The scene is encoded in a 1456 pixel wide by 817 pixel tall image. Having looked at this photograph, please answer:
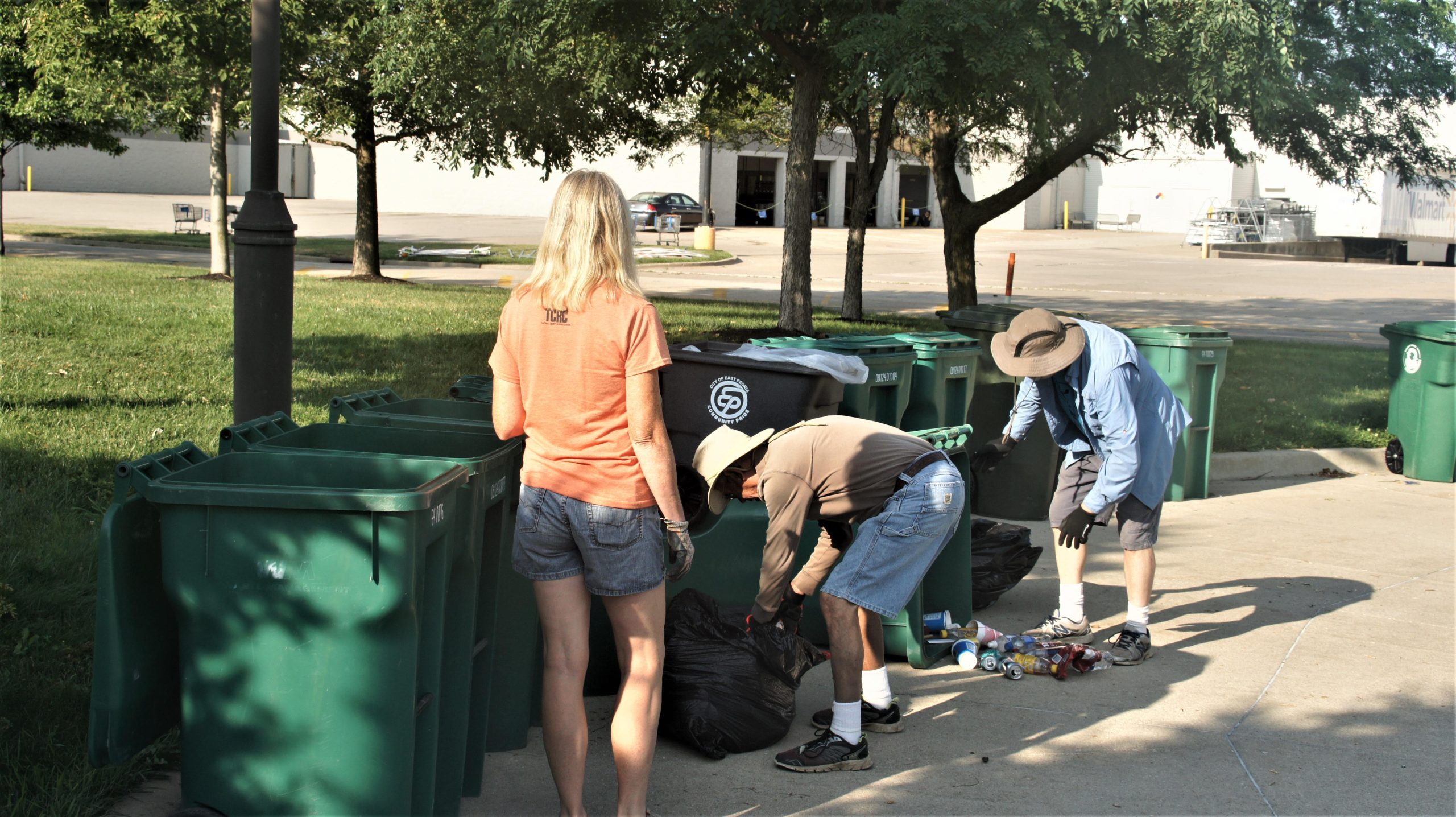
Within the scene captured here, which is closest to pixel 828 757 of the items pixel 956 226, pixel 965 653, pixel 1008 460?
pixel 965 653

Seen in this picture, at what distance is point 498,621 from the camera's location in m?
3.95

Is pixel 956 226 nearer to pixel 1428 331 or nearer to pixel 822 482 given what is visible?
pixel 1428 331

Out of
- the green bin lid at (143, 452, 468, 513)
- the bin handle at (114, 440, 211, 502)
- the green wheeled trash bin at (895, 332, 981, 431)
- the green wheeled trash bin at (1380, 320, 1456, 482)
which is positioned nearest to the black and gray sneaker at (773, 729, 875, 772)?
the green bin lid at (143, 452, 468, 513)

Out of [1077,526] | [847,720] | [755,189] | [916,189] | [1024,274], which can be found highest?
[916,189]

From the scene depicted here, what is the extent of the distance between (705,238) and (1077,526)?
3095 cm

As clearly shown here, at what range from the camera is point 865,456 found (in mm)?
4027

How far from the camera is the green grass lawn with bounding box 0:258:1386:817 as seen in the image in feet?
13.2

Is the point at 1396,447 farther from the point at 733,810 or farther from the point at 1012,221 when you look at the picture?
the point at 1012,221

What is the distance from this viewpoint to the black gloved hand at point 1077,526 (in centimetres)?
509

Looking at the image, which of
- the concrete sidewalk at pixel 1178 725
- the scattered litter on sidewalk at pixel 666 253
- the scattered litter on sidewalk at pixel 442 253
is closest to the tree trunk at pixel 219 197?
the scattered litter on sidewalk at pixel 442 253

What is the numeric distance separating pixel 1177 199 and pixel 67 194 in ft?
162

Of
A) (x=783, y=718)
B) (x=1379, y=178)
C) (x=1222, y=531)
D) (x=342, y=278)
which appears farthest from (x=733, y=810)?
(x=1379, y=178)

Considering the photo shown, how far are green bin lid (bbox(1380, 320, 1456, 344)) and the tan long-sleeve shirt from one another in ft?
22.6

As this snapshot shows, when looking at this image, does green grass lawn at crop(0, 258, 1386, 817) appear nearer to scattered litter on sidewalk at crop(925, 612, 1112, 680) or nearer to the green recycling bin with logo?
scattered litter on sidewalk at crop(925, 612, 1112, 680)
